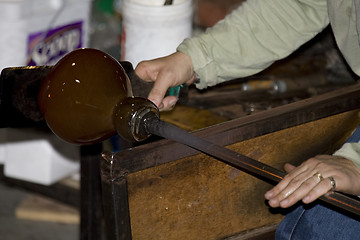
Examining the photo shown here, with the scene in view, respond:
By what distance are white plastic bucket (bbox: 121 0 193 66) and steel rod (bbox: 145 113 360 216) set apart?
0.54 meters

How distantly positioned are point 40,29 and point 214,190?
0.81 meters

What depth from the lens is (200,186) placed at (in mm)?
897

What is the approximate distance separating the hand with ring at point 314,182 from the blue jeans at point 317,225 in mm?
76

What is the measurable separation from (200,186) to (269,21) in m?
0.38

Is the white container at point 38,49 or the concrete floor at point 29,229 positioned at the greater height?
the white container at point 38,49

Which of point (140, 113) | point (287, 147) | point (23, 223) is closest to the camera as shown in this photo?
point (140, 113)

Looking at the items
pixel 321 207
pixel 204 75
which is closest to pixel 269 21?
pixel 204 75

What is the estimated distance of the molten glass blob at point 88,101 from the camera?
0.77m

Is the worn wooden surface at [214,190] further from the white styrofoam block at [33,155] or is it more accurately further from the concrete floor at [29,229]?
the concrete floor at [29,229]

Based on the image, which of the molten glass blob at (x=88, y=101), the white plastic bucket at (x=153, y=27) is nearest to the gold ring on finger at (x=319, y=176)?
the molten glass blob at (x=88, y=101)

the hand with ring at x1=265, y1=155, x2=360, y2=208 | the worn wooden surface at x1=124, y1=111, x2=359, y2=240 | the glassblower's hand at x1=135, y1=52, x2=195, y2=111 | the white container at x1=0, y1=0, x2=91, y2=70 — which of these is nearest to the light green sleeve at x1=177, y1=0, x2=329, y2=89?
the glassblower's hand at x1=135, y1=52, x2=195, y2=111

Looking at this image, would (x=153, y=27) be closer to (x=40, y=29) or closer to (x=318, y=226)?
(x=40, y=29)

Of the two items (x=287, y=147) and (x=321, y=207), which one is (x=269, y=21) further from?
(x=321, y=207)

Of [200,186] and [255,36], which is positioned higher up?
[255,36]
